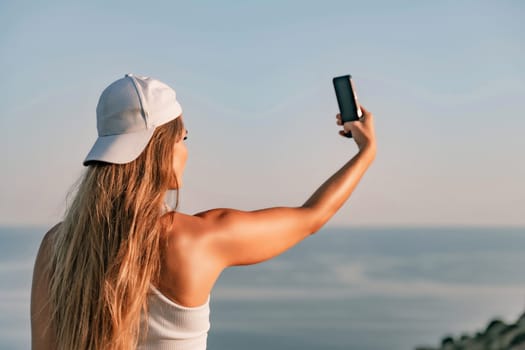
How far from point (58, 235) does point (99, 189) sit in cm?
20

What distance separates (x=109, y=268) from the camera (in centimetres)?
187

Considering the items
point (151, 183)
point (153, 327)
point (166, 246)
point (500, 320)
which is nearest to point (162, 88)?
point (151, 183)

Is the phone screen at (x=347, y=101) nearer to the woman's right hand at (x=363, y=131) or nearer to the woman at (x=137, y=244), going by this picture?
the woman's right hand at (x=363, y=131)

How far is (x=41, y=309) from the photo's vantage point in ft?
6.45

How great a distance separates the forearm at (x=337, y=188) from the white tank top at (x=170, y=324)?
0.44 meters

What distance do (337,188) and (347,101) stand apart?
0.41 meters

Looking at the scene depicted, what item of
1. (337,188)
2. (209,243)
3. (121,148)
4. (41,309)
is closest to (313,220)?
(337,188)

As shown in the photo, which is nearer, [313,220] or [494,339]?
[313,220]

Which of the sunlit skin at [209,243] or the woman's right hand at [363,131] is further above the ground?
the woman's right hand at [363,131]

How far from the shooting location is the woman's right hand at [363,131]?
237 centimetres

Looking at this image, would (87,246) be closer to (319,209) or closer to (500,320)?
(319,209)

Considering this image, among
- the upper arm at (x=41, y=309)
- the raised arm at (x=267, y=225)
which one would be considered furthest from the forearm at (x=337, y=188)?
the upper arm at (x=41, y=309)

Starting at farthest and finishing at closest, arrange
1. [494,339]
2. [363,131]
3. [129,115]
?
[494,339] < [363,131] < [129,115]

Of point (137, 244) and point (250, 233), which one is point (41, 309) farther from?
point (250, 233)
